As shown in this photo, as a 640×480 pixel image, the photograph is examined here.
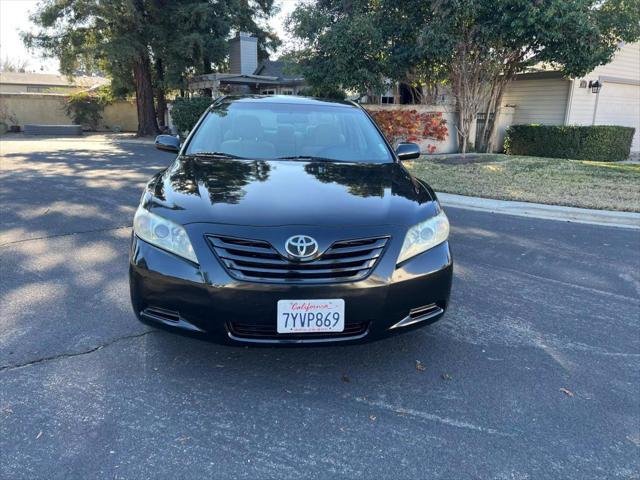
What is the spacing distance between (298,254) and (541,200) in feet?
22.3

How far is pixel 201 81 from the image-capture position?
23.7m

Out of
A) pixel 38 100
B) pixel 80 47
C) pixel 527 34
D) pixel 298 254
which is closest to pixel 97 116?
pixel 38 100

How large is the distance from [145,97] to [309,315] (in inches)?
966

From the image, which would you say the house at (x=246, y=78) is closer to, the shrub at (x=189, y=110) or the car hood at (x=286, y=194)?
the shrub at (x=189, y=110)

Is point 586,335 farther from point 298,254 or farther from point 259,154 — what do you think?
point 259,154

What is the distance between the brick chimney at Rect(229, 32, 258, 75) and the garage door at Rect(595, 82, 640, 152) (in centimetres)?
1709

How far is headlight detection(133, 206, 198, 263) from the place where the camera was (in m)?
2.53

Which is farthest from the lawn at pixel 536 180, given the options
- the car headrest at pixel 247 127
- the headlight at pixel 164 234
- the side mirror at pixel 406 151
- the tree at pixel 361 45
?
the headlight at pixel 164 234

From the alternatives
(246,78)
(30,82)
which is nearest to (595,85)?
(246,78)

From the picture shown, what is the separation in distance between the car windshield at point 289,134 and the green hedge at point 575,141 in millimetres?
12354

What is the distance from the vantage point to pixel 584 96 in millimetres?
16281

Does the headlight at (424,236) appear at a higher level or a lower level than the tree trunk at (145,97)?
lower

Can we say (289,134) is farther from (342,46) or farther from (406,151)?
(342,46)

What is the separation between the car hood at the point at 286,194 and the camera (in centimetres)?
262
